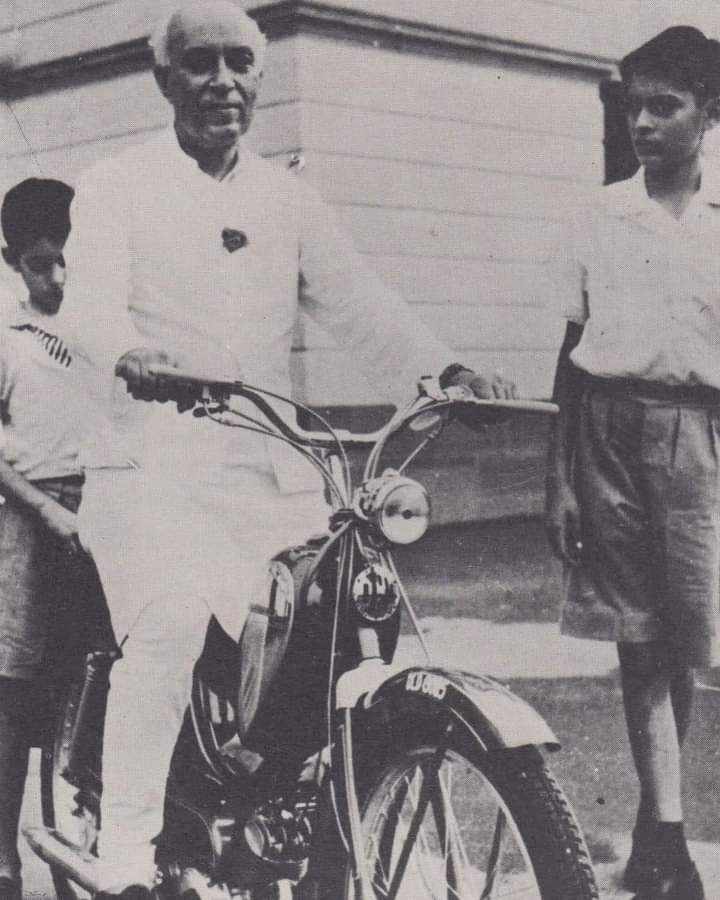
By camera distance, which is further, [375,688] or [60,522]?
[60,522]

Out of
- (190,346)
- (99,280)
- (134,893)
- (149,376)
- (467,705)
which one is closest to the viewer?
(467,705)

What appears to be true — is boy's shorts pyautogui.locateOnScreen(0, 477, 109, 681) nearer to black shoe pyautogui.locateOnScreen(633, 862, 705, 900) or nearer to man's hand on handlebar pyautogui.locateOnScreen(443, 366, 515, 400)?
man's hand on handlebar pyautogui.locateOnScreen(443, 366, 515, 400)

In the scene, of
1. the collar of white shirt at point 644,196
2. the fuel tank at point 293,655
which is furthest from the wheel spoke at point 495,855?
the collar of white shirt at point 644,196

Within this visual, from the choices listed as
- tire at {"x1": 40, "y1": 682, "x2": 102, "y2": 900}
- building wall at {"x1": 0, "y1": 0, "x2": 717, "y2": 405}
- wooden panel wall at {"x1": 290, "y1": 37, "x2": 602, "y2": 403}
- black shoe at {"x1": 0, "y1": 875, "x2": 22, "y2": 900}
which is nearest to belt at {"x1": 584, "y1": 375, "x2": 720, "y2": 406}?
tire at {"x1": 40, "y1": 682, "x2": 102, "y2": 900}

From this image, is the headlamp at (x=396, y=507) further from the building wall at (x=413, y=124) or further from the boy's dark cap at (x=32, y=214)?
the building wall at (x=413, y=124)

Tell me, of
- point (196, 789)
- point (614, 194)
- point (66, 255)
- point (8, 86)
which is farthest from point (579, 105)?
point (196, 789)

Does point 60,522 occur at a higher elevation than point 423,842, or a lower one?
higher

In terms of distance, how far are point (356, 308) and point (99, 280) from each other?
1.81 feet

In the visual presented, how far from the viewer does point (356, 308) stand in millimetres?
2879

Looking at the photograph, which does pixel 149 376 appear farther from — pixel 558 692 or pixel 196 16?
pixel 558 692

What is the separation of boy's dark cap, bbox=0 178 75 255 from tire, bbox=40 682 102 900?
1.09 meters

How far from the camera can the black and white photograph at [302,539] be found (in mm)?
2289

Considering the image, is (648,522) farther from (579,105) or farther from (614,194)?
(579,105)

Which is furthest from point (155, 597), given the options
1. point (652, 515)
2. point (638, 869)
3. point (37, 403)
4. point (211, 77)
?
point (638, 869)
